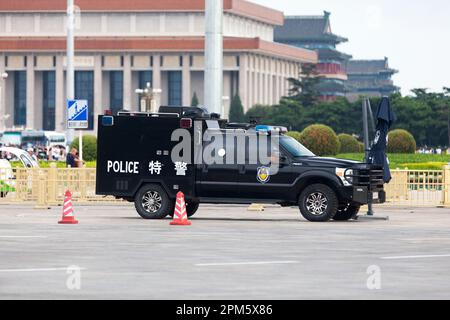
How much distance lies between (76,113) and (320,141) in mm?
34527

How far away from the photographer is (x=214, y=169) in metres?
30.2

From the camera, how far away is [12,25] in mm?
169125

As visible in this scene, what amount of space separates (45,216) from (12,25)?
140 metres

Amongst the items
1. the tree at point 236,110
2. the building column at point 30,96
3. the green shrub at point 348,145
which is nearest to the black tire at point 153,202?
the green shrub at point 348,145

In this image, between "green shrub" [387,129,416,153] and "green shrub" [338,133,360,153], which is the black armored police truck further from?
"green shrub" [338,133,360,153]

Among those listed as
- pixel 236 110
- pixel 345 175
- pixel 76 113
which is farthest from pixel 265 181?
pixel 236 110

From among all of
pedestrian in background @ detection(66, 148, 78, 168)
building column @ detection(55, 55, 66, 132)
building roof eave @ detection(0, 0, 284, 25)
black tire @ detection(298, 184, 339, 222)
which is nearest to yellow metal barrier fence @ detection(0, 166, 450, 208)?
pedestrian in background @ detection(66, 148, 78, 168)

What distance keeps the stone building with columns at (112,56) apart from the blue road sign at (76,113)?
120477 millimetres

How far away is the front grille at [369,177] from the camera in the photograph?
29547mm

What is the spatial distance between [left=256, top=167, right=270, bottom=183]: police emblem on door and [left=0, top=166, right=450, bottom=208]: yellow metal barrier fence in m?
8.81

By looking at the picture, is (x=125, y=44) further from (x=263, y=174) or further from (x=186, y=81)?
(x=263, y=174)

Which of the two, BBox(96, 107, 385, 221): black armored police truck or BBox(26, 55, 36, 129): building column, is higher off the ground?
BBox(26, 55, 36, 129): building column

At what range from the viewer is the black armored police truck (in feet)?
96.7

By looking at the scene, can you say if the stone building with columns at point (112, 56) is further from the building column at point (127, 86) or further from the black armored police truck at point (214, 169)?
the black armored police truck at point (214, 169)
